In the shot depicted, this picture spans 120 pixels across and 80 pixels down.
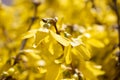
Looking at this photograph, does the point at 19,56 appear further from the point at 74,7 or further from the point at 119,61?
the point at 74,7

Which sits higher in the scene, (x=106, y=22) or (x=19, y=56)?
(x=19, y=56)

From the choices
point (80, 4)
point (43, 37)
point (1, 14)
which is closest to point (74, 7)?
point (80, 4)

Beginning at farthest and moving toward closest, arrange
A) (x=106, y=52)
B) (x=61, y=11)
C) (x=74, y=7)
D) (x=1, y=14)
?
(x=61, y=11)
(x=74, y=7)
(x=1, y=14)
(x=106, y=52)

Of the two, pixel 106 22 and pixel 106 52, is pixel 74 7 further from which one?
pixel 106 52

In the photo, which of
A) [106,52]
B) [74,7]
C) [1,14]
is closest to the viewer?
[106,52]

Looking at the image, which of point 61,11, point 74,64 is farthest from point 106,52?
point 61,11

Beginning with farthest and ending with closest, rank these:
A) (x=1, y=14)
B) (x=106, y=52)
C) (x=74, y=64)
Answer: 1. (x=1, y=14)
2. (x=106, y=52)
3. (x=74, y=64)

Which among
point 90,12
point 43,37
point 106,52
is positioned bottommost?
point 106,52

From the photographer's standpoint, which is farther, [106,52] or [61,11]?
[61,11]

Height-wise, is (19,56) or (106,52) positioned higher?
(19,56)
